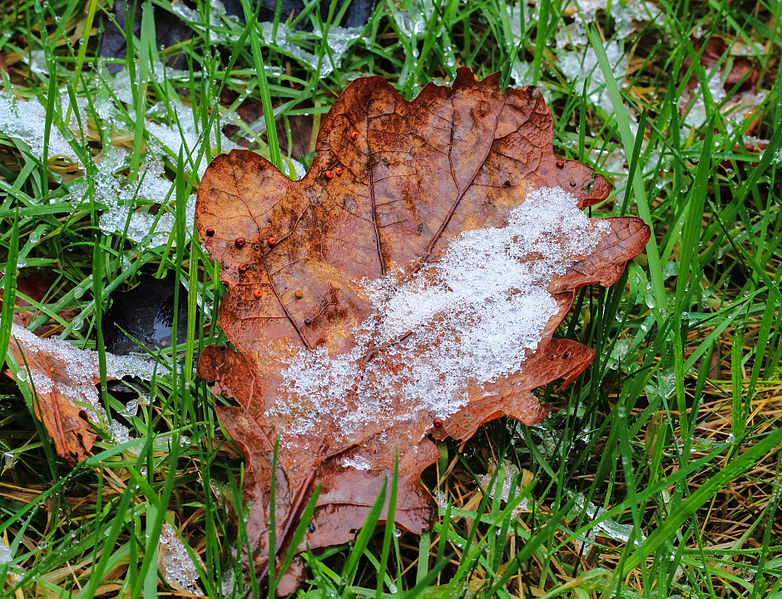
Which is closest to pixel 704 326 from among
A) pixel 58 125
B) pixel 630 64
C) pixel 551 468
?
pixel 551 468

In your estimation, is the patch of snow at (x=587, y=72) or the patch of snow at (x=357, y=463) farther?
the patch of snow at (x=587, y=72)

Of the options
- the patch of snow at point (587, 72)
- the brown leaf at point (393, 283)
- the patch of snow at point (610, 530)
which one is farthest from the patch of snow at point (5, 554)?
the patch of snow at point (587, 72)

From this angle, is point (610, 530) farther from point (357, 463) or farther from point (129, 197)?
point (129, 197)

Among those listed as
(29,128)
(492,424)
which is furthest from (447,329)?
(29,128)

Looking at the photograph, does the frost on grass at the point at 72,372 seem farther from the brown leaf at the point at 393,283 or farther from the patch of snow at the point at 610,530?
the patch of snow at the point at 610,530

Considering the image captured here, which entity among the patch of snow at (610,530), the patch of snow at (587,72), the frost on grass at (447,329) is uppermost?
the patch of snow at (587,72)

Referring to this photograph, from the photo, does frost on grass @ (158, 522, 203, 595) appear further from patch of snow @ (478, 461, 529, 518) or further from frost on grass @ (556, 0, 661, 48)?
frost on grass @ (556, 0, 661, 48)

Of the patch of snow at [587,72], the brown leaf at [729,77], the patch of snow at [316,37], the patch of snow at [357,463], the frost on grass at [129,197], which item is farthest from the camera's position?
the brown leaf at [729,77]

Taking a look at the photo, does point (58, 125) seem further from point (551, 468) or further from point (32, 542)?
point (551, 468)
